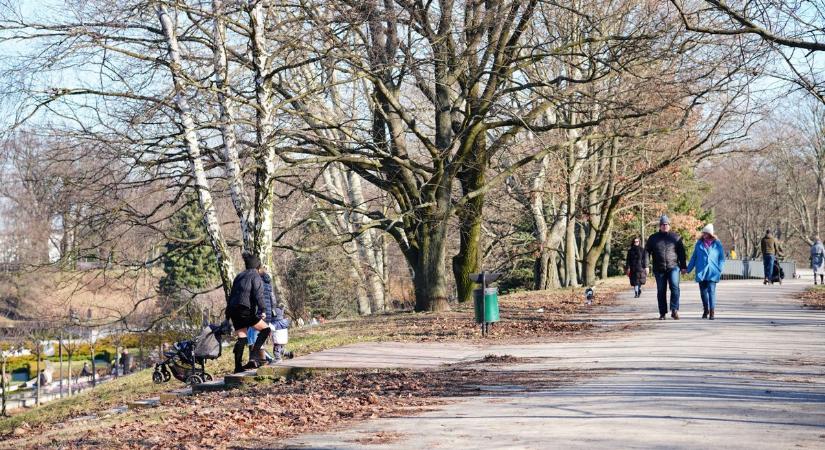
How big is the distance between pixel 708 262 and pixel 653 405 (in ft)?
35.9

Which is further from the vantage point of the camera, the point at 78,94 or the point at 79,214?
the point at 79,214

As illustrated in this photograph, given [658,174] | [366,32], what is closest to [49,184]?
[366,32]

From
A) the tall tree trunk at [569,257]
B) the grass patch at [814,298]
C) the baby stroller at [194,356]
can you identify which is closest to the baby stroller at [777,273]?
the grass patch at [814,298]

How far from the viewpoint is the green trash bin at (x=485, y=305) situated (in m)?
18.6

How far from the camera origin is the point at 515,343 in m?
17.7

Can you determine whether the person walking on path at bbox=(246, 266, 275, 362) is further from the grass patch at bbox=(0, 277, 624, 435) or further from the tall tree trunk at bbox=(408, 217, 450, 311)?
the tall tree trunk at bbox=(408, 217, 450, 311)

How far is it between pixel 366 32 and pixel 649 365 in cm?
1551

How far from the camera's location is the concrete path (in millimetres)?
7910

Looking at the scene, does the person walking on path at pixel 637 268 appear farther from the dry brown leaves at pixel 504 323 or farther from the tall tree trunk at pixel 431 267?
the tall tree trunk at pixel 431 267

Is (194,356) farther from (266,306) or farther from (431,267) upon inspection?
(431,267)

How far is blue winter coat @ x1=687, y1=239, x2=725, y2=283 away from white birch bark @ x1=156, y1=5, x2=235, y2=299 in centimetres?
944

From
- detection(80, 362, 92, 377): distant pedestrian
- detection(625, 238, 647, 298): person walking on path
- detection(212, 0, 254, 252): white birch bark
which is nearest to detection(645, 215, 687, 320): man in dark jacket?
detection(212, 0, 254, 252): white birch bark

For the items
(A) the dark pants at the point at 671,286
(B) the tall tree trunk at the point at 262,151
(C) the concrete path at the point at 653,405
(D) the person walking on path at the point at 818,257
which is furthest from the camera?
(D) the person walking on path at the point at 818,257

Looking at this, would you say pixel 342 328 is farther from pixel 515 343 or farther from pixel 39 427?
pixel 39 427
